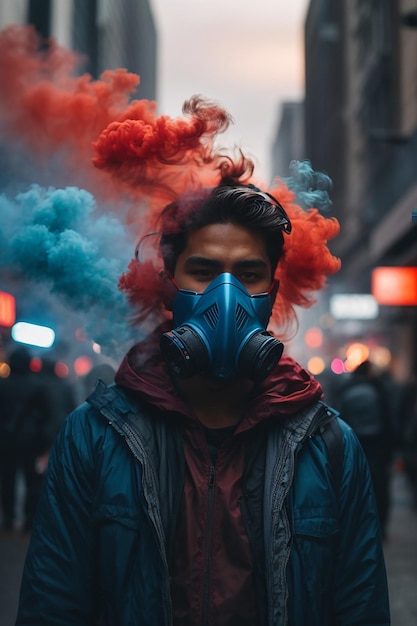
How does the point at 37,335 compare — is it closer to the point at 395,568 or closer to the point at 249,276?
the point at 249,276

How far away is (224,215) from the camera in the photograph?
2.33 meters

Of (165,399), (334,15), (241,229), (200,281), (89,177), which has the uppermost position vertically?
(334,15)

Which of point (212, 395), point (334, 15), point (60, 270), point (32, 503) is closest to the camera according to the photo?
point (212, 395)

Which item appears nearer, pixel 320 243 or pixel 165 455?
pixel 165 455

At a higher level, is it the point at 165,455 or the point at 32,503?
the point at 32,503

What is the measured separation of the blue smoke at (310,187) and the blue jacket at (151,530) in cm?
76

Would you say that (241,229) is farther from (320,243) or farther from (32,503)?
(32,503)

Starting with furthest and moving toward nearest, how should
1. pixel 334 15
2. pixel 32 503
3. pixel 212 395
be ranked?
pixel 334 15 → pixel 32 503 → pixel 212 395

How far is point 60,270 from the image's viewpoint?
2.50m

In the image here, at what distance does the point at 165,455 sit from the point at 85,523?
284mm

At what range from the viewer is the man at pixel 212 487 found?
2.06 meters

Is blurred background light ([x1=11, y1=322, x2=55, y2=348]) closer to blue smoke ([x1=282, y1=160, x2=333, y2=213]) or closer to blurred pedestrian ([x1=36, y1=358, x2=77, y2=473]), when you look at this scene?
blue smoke ([x1=282, y1=160, x2=333, y2=213])

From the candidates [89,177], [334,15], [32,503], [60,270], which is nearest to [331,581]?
[60,270]

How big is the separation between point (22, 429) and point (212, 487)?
249 inches
